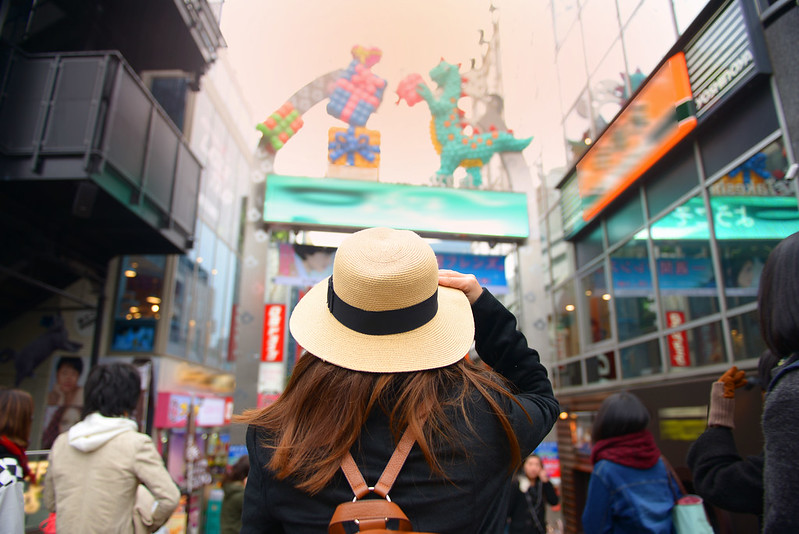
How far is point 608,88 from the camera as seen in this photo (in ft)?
32.8

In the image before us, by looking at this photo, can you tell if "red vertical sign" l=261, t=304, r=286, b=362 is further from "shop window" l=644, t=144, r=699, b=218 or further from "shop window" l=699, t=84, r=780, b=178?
"shop window" l=699, t=84, r=780, b=178

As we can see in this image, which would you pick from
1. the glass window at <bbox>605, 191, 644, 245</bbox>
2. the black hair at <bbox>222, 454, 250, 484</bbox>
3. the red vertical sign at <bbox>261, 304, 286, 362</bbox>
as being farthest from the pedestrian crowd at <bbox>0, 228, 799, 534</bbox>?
the red vertical sign at <bbox>261, 304, 286, 362</bbox>

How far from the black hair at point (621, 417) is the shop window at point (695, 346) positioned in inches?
173

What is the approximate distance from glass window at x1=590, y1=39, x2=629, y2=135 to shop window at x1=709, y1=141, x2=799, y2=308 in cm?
319

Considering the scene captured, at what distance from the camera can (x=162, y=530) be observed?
3.13 meters

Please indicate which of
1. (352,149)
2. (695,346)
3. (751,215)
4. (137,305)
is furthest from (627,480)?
(137,305)

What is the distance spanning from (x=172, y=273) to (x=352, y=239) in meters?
11.7

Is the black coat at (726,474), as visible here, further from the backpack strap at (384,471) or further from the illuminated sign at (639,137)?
the illuminated sign at (639,137)

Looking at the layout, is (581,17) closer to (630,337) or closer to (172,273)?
(630,337)

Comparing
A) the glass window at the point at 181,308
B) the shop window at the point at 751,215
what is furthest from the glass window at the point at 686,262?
the glass window at the point at 181,308

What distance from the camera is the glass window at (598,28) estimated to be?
388 inches

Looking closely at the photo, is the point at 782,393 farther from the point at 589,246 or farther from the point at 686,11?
the point at 589,246

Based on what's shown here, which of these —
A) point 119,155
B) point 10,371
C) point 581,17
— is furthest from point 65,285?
point 581,17

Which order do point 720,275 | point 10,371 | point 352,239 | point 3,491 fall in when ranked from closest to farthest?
point 352,239 < point 3,491 < point 720,275 < point 10,371
